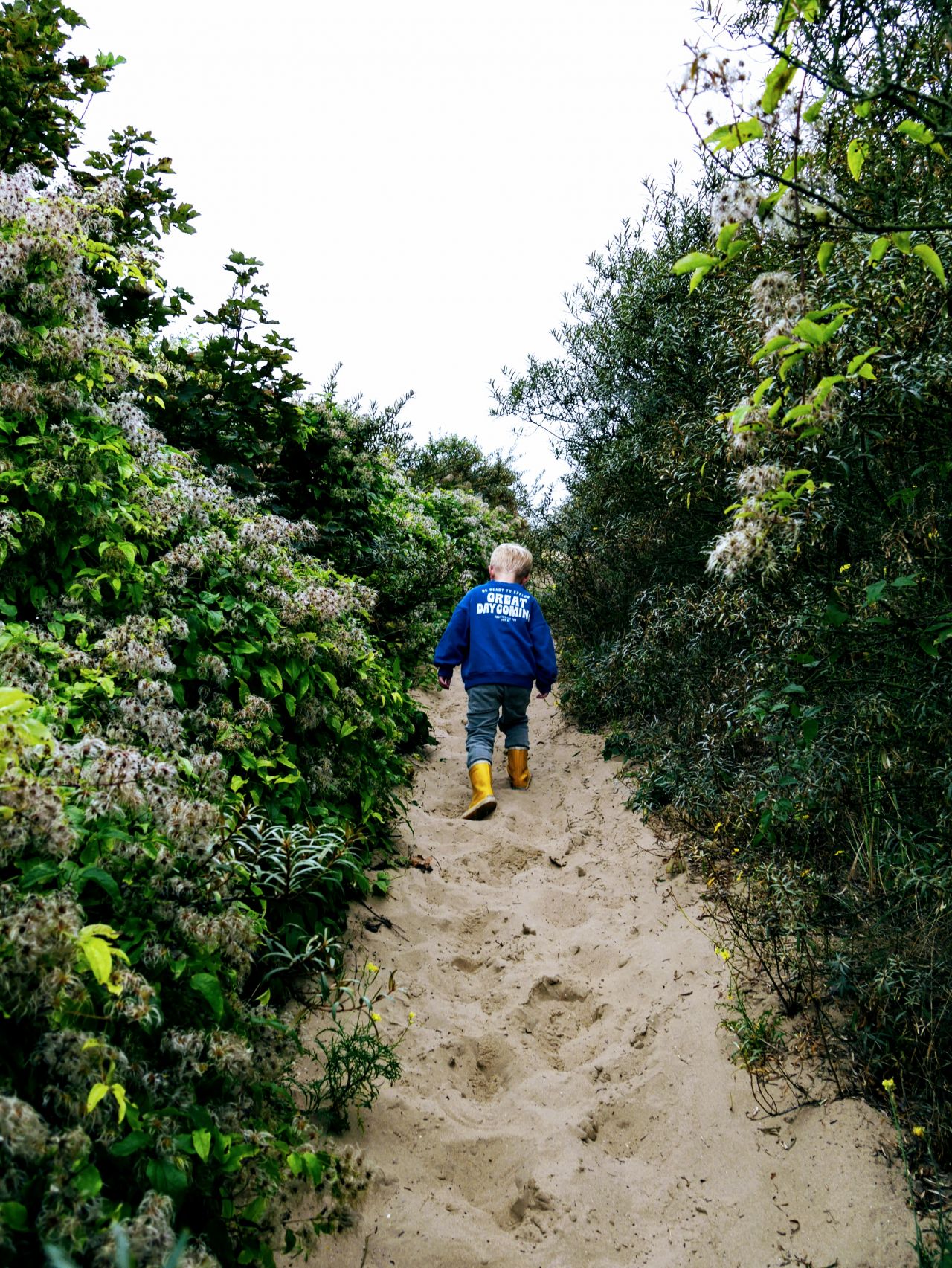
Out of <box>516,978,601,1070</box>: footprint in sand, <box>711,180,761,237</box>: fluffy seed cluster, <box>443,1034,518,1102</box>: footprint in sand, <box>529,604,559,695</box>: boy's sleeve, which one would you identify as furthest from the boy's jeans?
<box>711,180,761,237</box>: fluffy seed cluster

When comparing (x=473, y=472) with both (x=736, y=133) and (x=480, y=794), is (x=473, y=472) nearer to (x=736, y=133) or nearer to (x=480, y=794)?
(x=480, y=794)

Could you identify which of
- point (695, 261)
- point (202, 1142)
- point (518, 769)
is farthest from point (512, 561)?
point (202, 1142)

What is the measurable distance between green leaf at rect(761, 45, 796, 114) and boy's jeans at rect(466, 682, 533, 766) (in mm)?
4427

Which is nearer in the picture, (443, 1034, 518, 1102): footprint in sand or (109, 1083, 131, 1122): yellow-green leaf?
(109, 1083, 131, 1122): yellow-green leaf

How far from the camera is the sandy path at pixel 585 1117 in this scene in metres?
2.22

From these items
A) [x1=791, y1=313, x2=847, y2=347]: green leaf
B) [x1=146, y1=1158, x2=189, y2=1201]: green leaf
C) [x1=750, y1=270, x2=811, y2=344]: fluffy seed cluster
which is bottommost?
[x1=146, y1=1158, x2=189, y2=1201]: green leaf

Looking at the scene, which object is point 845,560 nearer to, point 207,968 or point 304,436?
point 207,968

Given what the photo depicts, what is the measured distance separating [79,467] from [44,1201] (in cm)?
224

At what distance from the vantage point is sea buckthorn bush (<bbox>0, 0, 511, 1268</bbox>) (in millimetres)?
1550

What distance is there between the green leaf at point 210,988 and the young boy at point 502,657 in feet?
12.3

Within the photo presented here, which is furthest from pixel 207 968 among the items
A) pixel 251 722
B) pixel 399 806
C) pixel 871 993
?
pixel 399 806

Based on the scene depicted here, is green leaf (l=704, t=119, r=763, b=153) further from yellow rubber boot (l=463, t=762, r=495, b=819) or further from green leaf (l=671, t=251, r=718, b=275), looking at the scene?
yellow rubber boot (l=463, t=762, r=495, b=819)

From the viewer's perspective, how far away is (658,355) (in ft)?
18.0

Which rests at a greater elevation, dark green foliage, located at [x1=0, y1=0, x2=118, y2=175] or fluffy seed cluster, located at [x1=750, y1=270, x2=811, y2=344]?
dark green foliage, located at [x1=0, y1=0, x2=118, y2=175]
